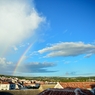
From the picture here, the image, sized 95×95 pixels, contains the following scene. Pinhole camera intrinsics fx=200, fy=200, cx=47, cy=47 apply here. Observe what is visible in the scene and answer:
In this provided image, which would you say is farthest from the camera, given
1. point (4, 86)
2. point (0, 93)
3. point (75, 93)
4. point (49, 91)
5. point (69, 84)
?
point (4, 86)

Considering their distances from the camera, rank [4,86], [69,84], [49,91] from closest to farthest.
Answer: [49,91] → [69,84] → [4,86]

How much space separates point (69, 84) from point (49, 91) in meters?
20.1

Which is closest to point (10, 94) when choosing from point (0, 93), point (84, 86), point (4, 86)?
point (0, 93)

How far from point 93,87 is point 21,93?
2182 centimetres

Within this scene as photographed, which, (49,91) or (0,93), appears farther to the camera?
(0,93)

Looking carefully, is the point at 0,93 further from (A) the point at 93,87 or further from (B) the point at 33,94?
(A) the point at 93,87

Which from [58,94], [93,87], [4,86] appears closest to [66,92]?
[58,94]

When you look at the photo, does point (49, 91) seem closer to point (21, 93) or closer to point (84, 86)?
point (84, 86)

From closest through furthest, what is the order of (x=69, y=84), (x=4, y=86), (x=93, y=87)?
(x=93, y=87)
(x=69, y=84)
(x=4, y=86)

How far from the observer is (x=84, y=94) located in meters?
22.2

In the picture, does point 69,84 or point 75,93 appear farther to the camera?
point 69,84

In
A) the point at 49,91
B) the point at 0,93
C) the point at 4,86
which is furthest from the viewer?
the point at 4,86

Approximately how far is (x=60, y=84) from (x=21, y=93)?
1395 cm

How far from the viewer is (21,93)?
53094mm
